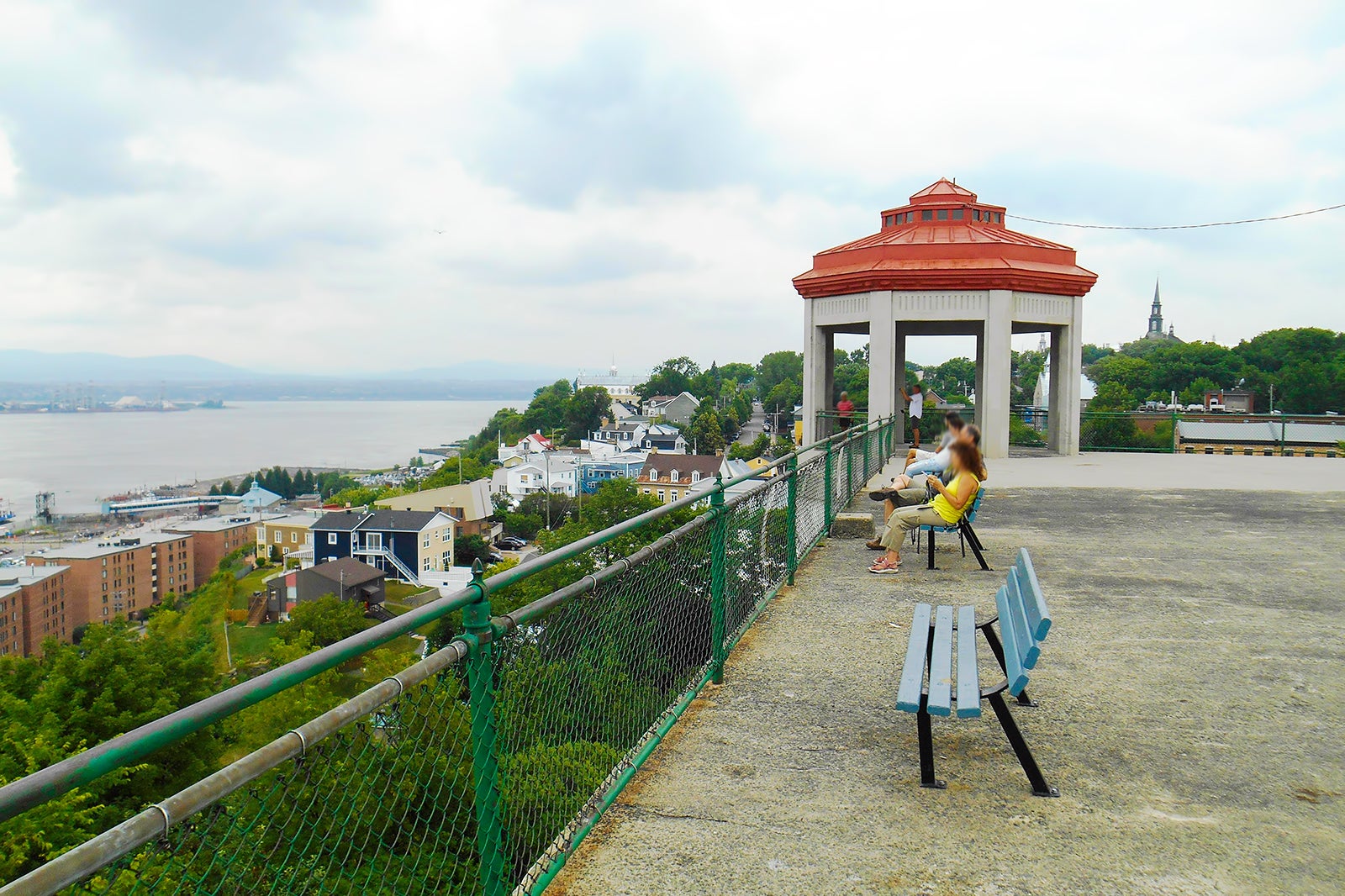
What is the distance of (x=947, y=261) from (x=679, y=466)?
7412 centimetres

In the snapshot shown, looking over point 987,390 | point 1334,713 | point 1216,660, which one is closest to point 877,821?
point 1334,713

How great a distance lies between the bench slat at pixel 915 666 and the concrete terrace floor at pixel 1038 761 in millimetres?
501

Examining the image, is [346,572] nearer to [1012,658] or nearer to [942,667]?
[942,667]

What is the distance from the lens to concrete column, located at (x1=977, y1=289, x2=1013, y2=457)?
1947 cm

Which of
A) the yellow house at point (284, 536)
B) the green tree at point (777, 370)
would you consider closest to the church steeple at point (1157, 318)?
the green tree at point (777, 370)

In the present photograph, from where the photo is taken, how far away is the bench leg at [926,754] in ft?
13.3

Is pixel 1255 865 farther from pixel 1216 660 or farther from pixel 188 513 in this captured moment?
pixel 188 513

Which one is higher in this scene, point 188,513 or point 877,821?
point 877,821

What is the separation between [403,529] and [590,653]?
76335 mm

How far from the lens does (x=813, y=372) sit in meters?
21.5

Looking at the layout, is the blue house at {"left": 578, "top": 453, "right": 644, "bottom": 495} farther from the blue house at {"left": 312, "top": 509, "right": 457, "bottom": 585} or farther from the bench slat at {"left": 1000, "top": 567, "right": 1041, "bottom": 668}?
the bench slat at {"left": 1000, "top": 567, "right": 1041, "bottom": 668}

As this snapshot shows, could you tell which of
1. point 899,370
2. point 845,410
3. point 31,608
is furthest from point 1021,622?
point 31,608

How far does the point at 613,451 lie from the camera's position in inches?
4860

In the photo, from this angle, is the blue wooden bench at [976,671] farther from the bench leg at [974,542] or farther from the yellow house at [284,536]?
the yellow house at [284,536]
